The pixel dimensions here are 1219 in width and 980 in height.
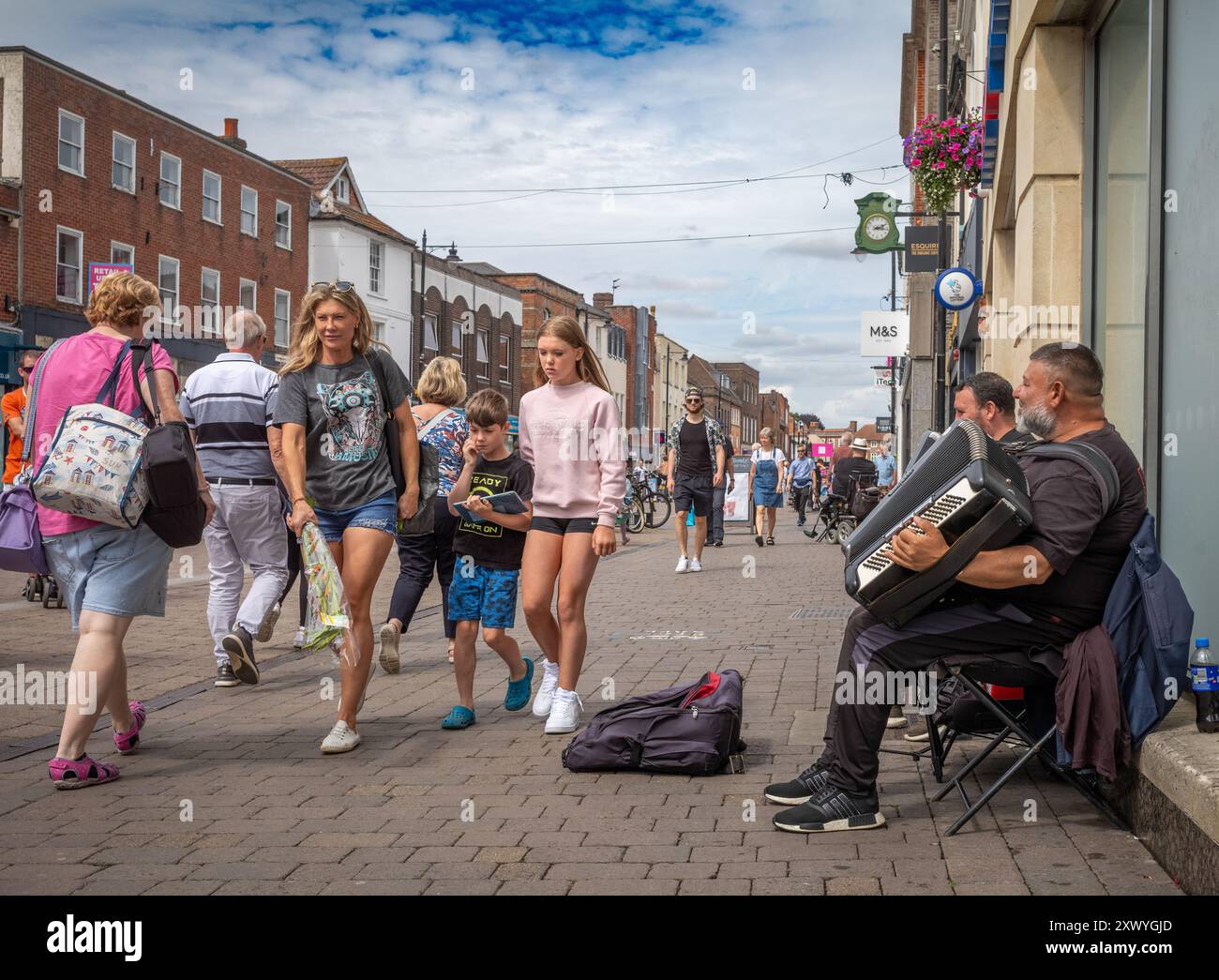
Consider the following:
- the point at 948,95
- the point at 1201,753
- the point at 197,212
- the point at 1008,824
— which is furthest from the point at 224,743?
the point at 197,212

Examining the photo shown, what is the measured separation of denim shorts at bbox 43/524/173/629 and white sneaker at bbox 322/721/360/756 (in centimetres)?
93

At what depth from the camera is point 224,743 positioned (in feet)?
18.9

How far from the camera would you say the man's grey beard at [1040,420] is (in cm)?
446

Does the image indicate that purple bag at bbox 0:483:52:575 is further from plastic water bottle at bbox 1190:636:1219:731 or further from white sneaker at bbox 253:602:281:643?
plastic water bottle at bbox 1190:636:1219:731

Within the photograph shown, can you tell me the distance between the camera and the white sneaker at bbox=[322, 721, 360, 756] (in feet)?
18.0

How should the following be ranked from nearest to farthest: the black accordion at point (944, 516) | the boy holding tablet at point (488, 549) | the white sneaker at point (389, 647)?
1. the black accordion at point (944, 516)
2. the boy holding tablet at point (488, 549)
3. the white sneaker at point (389, 647)

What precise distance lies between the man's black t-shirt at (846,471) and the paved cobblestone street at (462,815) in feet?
43.9

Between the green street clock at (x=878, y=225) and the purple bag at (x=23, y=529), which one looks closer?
the purple bag at (x=23, y=529)

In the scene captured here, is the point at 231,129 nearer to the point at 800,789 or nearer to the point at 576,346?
the point at 576,346

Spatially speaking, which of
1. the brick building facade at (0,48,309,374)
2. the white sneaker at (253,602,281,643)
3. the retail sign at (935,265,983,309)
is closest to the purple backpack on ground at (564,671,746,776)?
the white sneaker at (253,602,281,643)

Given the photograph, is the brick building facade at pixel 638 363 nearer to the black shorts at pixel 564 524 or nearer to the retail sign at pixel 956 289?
the retail sign at pixel 956 289

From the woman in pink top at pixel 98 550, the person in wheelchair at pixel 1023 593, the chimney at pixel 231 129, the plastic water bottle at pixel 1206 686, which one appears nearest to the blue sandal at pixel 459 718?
the woman in pink top at pixel 98 550
